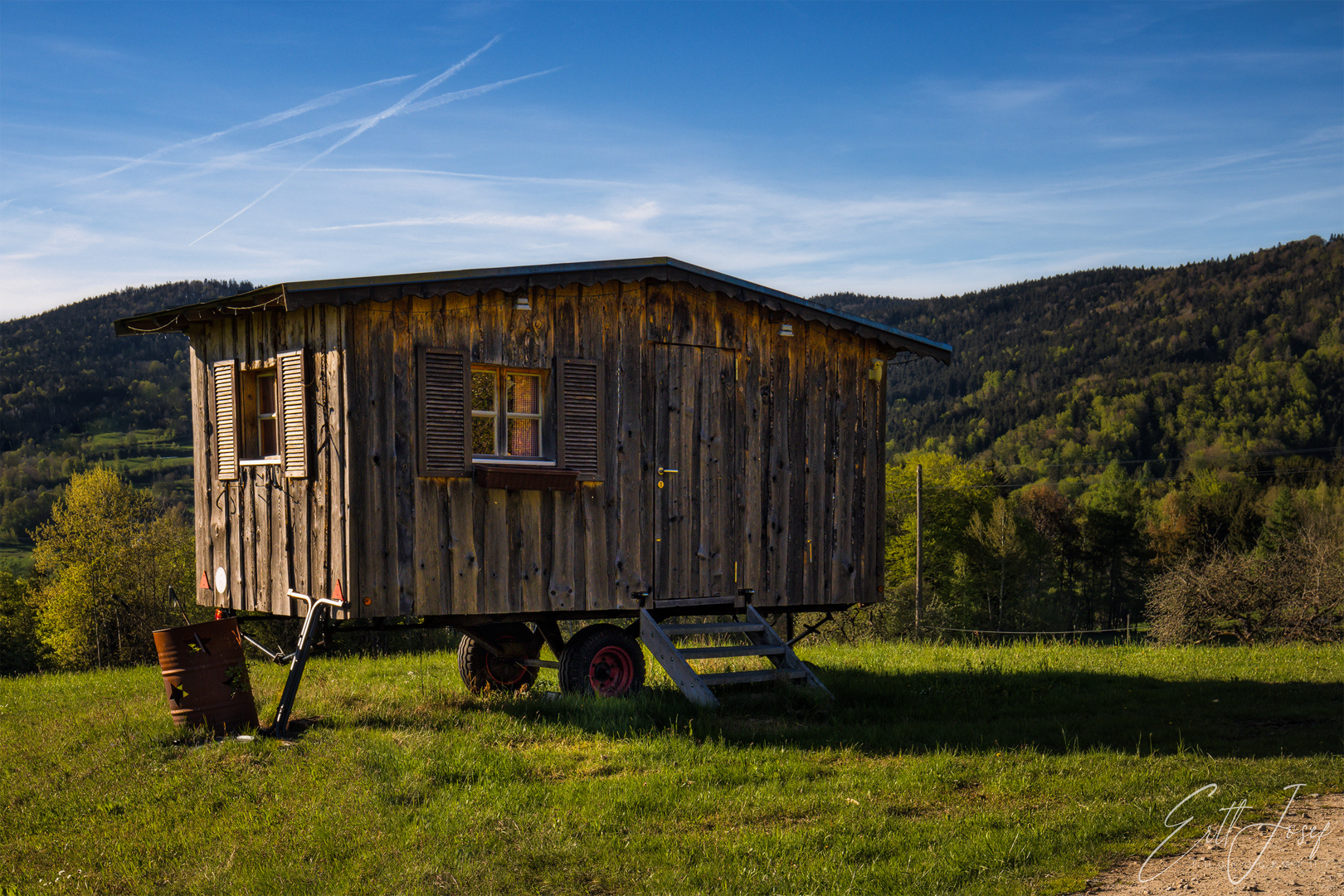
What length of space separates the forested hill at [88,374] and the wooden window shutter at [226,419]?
9227 cm

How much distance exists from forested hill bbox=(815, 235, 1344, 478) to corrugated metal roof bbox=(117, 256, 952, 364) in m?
78.9

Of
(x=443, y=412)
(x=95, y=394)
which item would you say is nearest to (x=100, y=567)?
(x=443, y=412)

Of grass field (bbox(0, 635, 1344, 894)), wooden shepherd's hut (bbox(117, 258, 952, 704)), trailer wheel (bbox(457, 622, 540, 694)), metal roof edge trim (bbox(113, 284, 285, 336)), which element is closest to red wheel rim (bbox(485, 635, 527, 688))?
trailer wheel (bbox(457, 622, 540, 694))

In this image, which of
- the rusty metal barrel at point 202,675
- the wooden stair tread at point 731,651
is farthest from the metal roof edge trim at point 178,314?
the wooden stair tread at point 731,651

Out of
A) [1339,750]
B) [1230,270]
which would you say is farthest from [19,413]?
[1230,270]

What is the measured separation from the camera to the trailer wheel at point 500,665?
1207 centimetres

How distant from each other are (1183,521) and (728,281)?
53.9 metres

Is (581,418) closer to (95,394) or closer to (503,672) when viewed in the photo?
(503,672)

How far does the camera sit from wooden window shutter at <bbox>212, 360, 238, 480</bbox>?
10828mm

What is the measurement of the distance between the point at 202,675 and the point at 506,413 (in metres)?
3.76

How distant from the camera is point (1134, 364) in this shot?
4208 inches

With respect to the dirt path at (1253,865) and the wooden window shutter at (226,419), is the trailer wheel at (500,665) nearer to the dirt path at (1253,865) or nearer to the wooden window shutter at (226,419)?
the wooden window shutter at (226,419)

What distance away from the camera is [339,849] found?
20.0 feet

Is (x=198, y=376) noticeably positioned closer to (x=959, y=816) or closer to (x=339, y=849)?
(x=339, y=849)
